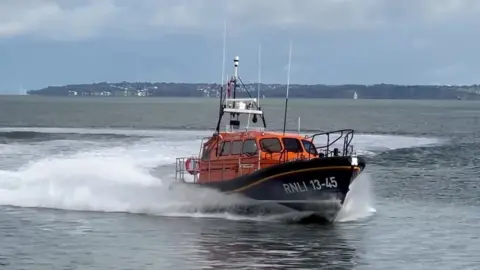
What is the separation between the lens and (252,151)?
23734mm

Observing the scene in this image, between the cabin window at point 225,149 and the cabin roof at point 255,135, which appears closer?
the cabin roof at point 255,135

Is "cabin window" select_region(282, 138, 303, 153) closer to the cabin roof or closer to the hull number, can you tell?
the cabin roof

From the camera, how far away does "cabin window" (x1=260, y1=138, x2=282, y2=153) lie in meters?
23.7

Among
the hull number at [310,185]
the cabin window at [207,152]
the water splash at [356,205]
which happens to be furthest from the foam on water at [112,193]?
the hull number at [310,185]

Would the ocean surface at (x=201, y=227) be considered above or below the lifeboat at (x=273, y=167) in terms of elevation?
below

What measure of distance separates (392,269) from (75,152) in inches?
1277

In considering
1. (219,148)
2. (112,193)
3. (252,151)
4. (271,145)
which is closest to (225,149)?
(219,148)

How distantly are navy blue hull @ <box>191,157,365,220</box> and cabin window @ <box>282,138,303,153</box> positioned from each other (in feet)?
4.64

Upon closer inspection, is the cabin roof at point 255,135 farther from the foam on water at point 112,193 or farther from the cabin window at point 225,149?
the foam on water at point 112,193

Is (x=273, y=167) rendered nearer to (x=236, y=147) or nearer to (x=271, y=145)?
(x=271, y=145)

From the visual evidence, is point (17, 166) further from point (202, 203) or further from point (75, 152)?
point (202, 203)

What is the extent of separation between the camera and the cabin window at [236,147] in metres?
24.1

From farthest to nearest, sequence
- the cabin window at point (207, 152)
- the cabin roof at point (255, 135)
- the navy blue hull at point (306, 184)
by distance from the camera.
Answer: the cabin window at point (207, 152) < the cabin roof at point (255, 135) < the navy blue hull at point (306, 184)

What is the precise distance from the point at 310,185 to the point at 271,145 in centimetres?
202
